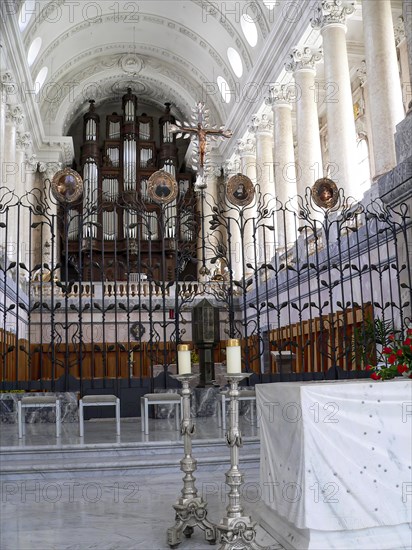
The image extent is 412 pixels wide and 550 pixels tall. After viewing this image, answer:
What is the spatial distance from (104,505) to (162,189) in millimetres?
4013

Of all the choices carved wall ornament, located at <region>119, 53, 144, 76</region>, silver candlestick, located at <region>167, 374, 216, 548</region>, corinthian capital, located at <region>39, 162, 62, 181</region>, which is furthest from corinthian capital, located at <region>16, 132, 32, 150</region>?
silver candlestick, located at <region>167, 374, 216, 548</region>

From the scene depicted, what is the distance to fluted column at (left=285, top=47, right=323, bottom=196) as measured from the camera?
13.1 m

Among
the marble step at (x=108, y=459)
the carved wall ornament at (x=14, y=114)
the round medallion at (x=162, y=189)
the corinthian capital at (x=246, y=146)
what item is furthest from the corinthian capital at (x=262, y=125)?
the marble step at (x=108, y=459)

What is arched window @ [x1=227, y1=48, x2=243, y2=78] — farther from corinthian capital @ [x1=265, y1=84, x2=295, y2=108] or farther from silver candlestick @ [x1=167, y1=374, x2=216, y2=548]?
silver candlestick @ [x1=167, y1=374, x2=216, y2=548]

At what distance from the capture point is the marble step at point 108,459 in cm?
473

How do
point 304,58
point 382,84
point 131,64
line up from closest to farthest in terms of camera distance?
point 382,84
point 304,58
point 131,64

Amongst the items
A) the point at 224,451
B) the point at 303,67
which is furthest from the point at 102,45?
the point at 224,451

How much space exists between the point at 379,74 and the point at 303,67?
13.1ft

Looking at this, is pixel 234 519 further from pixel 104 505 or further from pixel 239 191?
pixel 239 191

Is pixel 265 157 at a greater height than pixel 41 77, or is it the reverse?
pixel 41 77

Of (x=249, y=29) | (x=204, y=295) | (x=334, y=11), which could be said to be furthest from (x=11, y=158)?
(x=334, y=11)

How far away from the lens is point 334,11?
12.2 meters

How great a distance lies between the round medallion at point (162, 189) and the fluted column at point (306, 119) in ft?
20.9

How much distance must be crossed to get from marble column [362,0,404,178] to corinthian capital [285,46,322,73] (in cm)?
318
